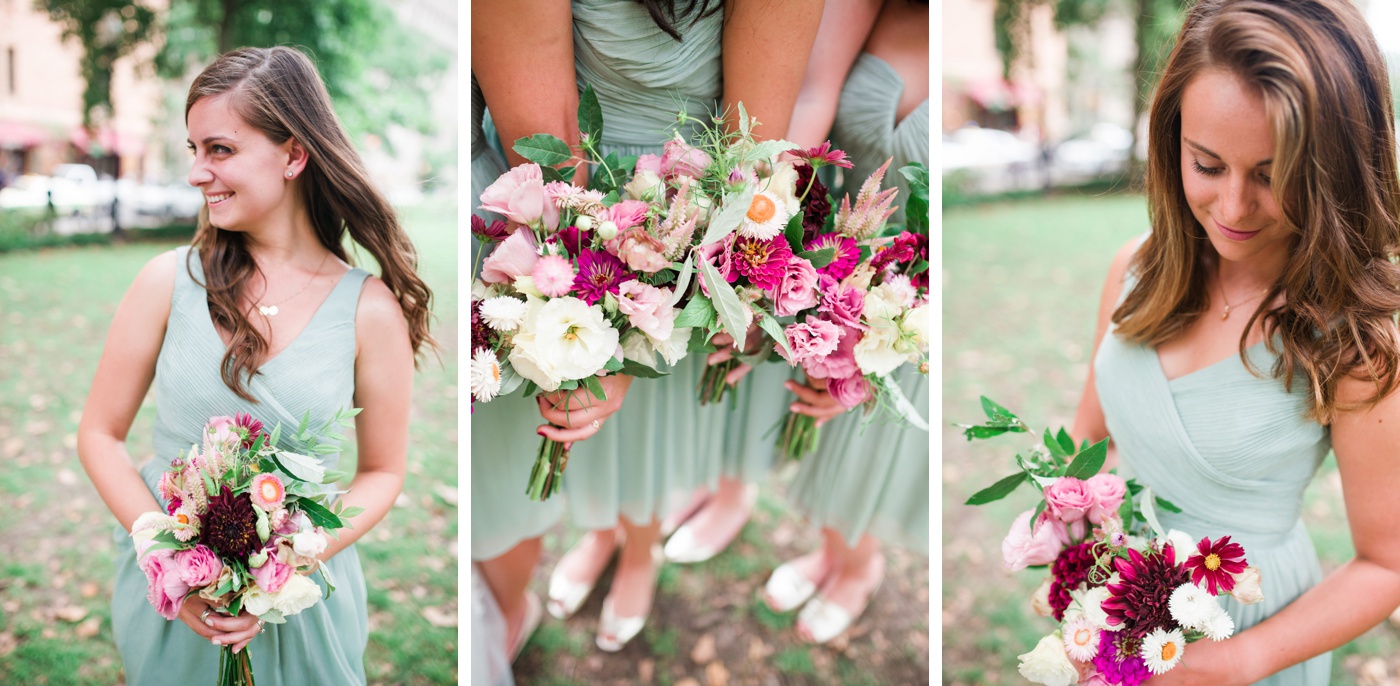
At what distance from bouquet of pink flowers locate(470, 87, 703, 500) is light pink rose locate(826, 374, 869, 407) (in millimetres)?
474

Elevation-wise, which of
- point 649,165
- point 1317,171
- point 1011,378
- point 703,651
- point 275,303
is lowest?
point 703,651

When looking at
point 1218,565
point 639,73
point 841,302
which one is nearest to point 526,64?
point 639,73

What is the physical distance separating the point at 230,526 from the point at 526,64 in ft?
3.83

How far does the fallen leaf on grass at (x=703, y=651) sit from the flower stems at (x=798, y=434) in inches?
41.4

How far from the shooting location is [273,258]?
1.96 m

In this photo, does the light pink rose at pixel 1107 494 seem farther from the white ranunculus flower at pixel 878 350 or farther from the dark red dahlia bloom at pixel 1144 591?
the white ranunculus flower at pixel 878 350

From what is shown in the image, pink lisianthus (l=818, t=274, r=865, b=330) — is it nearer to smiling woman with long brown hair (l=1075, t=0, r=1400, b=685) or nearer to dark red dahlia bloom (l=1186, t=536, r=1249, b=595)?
smiling woman with long brown hair (l=1075, t=0, r=1400, b=685)

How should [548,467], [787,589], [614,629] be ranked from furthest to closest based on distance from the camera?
[787,589] → [614,629] → [548,467]

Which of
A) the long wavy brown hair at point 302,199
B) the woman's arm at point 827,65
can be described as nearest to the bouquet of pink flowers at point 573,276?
the long wavy brown hair at point 302,199

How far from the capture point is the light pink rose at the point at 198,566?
5.28 feet

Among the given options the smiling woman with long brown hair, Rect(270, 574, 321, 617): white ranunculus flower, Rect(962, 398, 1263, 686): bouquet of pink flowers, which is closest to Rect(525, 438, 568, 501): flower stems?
Rect(270, 574, 321, 617): white ranunculus flower

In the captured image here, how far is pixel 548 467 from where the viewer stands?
2.07 metres

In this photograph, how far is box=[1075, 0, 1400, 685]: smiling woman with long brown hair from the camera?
1457mm

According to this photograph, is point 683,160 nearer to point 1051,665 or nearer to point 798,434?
point 798,434
